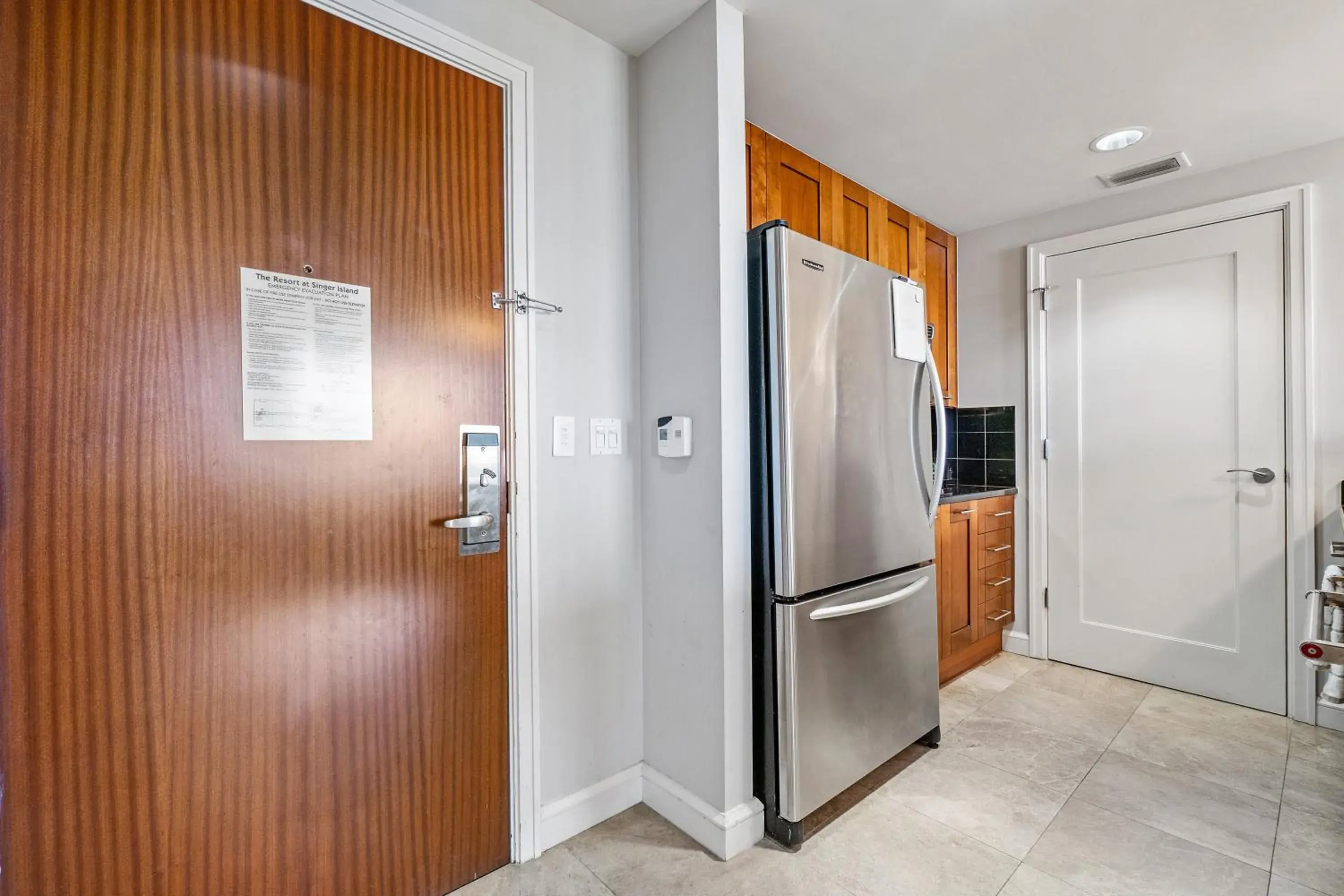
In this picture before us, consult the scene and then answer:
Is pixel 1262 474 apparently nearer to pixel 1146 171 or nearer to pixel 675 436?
pixel 1146 171

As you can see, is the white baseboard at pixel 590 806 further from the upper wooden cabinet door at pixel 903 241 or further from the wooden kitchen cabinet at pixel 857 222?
the upper wooden cabinet door at pixel 903 241

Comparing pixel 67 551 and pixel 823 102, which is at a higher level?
pixel 823 102

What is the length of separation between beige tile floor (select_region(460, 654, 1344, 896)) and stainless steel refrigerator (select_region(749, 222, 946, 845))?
6.8 inches

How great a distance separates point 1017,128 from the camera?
2.27 meters

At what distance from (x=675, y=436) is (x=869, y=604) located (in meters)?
0.80

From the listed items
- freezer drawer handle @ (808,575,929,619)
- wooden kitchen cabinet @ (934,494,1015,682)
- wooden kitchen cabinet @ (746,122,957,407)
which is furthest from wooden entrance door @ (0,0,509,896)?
wooden kitchen cabinet @ (934,494,1015,682)

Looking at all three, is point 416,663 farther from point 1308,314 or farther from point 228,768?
point 1308,314

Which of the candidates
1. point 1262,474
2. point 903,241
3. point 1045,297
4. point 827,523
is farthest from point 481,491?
point 1262,474

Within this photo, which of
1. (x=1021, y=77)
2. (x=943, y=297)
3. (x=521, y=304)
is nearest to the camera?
Result: (x=521, y=304)

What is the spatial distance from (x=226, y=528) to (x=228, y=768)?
0.47 metres

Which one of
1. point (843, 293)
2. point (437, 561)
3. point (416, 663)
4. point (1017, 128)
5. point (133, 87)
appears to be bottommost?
point (416, 663)

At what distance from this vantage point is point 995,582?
300cm

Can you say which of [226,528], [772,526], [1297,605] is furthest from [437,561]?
[1297,605]

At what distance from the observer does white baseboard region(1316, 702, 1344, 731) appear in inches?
90.5
